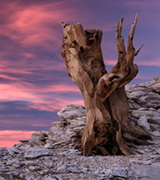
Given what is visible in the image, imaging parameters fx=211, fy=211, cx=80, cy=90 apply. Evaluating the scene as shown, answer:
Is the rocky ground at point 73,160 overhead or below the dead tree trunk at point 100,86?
below

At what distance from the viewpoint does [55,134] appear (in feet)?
49.0

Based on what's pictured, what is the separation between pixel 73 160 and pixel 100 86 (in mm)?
3771

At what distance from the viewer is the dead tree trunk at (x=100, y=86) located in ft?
34.6

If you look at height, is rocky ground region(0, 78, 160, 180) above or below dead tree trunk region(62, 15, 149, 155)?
below

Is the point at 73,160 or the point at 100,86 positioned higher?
the point at 100,86

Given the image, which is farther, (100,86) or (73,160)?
(100,86)

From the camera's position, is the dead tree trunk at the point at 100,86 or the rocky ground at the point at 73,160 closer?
the rocky ground at the point at 73,160

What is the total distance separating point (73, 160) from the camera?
9.58 metres

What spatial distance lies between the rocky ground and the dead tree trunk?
3.23 feet

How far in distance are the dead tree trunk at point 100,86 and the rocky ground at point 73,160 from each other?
98 centimetres

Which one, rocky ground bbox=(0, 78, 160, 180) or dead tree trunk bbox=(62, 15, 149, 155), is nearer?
rocky ground bbox=(0, 78, 160, 180)

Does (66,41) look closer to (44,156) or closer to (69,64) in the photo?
(69,64)

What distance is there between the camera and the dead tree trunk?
415 inches

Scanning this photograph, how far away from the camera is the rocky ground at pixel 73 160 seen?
790 centimetres
